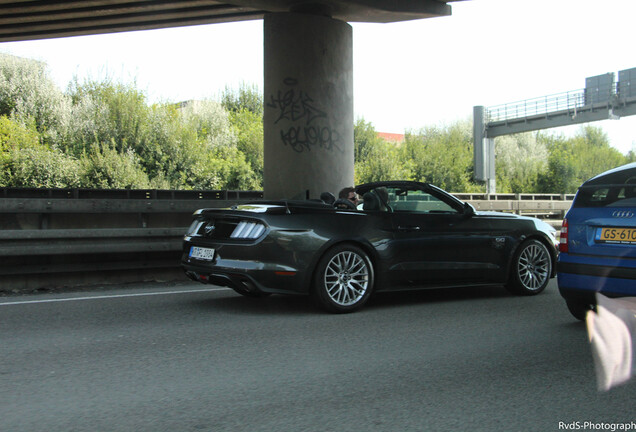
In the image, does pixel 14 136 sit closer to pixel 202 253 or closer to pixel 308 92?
pixel 308 92

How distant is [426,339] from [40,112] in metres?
37.4

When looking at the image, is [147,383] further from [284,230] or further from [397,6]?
[397,6]

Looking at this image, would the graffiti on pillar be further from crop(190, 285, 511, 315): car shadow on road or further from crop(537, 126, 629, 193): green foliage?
crop(537, 126, 629, 193): green foliage

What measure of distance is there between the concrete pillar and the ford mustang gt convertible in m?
3.81

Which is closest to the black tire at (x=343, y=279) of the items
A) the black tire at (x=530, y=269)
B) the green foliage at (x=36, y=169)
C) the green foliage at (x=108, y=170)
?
the black tire at (x=530, y=269)

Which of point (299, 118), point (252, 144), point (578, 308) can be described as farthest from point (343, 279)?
point (252, 144)

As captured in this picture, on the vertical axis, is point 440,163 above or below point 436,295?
above

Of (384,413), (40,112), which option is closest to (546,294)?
(384,413)

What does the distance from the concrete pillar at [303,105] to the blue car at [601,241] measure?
6.21 meters

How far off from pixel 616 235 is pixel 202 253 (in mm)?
3921

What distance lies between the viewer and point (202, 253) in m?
6.57

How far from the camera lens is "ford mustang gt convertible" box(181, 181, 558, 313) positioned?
6.24 meters

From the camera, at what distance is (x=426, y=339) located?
5336 millimetres

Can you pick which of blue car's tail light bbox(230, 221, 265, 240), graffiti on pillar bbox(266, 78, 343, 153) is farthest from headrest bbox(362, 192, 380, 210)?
graffiti on pillar bbox(266, 78, 343, 153)
